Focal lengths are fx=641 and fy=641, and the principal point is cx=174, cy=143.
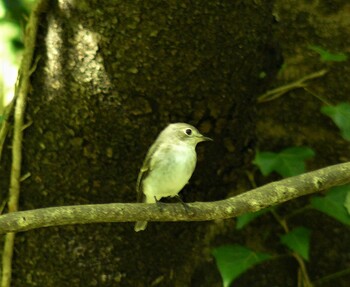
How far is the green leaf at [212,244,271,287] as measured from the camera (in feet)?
9.46

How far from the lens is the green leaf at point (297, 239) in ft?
10.0

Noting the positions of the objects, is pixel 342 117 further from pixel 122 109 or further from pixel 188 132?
pixel 122 109

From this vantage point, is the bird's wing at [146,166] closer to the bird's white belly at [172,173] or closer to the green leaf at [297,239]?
the bird's white belly at [172,173]

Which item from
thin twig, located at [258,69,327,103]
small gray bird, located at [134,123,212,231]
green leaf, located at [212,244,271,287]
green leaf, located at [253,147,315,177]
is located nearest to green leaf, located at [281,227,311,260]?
green leaf, located at [212,244,271,287]

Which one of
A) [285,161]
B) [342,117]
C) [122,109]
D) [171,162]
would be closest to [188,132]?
[171,162]

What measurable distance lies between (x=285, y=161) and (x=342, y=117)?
324 millimetres

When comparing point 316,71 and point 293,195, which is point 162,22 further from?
point 316,71

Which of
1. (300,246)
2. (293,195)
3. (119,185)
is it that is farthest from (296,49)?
(293,195)

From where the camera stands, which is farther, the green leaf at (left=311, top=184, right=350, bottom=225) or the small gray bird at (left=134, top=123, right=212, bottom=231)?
the green leaf at (left=311, top=184, right=350, bottom=225)

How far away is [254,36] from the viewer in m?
2.67

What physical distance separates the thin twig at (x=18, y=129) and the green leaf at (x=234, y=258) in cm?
92

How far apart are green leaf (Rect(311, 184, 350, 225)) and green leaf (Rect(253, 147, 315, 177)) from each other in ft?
0.58

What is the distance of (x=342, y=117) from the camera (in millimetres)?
2898

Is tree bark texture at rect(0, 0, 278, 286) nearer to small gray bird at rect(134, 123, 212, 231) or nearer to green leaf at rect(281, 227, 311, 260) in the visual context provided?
small gray bird at rect(134, 123, 212, 231)
